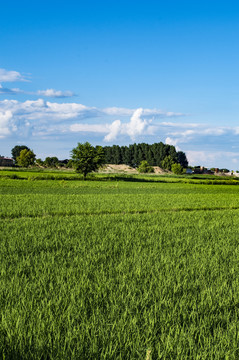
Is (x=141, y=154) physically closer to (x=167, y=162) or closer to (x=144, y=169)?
(x=167, y=162)

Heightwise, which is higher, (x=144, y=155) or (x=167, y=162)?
(x=144, y=155)

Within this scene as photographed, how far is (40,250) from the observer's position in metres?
8.02

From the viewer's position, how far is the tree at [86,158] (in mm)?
55281

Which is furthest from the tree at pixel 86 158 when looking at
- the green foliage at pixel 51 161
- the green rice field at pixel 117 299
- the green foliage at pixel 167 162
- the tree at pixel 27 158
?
the green foliage at pixel 51 161

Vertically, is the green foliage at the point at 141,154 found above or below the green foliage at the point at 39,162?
above

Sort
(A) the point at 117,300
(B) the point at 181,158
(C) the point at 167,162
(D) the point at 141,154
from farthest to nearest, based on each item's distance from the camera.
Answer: (B) the point at 181,158 → (D) the point at 141,154 → (C) the point at 167,162 → (A) the point at 117,300

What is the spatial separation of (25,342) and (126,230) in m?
7.92

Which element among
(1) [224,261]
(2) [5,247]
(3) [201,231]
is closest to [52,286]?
(2) [5,247]

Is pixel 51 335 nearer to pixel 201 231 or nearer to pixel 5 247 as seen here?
pixel 5 247

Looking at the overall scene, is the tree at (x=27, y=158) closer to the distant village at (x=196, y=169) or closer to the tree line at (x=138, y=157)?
the tree line at (x=138, y=157)

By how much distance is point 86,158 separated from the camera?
5553cm

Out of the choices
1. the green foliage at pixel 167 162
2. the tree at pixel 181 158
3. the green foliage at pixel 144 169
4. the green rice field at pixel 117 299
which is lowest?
the green rice field at pixel 117 299

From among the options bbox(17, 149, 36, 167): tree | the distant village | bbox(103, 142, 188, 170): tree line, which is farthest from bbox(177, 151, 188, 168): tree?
bbox(17, 149, 36, 167): tree

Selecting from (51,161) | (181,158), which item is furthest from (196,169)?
(51,161)
